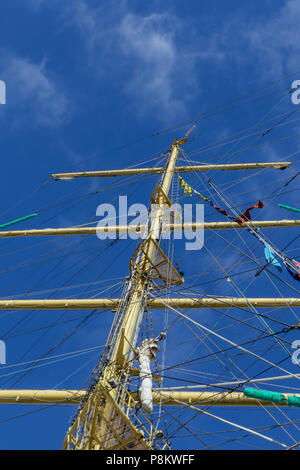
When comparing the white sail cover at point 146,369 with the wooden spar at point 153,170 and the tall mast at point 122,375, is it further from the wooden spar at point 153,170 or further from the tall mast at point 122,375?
the wooden spar at point 153,170

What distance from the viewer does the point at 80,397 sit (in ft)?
36.2

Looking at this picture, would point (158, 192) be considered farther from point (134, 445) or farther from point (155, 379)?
point (134, 445)

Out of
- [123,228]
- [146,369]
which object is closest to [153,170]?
[123,228]

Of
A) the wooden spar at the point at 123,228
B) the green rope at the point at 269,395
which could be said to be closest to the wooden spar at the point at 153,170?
the wooden spar at the point at 123,228

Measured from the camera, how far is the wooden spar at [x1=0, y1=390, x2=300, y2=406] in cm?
1081

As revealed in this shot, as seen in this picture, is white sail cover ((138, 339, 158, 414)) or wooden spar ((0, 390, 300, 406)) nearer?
white sail cover ((138, 339, 158, 414))

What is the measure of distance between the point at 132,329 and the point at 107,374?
1.72 m

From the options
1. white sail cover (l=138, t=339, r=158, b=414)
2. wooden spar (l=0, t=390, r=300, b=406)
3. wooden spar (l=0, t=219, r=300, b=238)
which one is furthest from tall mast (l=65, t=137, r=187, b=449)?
wooden spar (l=0, t=219, r=300, b=238)

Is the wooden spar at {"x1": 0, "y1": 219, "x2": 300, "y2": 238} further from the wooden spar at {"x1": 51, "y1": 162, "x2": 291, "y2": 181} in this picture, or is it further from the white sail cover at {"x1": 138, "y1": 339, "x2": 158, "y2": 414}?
the white sail cover at {"x1": 138, "y1": 339, "x2": 158, "y2": 414}

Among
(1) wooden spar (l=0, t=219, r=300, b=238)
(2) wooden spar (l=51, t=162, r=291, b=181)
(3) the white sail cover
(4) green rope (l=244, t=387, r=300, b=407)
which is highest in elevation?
(2) wooden spar (l=51, t=162, r=291, b=181)

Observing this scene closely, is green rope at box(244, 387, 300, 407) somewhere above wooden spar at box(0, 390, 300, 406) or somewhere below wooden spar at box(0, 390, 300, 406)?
below

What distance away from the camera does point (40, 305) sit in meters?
15.0

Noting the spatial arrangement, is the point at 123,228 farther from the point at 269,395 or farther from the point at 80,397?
the point at 269,395
